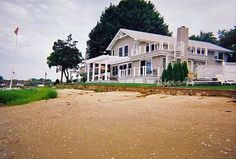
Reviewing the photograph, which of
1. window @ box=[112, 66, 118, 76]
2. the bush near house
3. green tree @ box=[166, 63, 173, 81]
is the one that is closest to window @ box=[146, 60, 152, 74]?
window @ box=[112, 66, 118, 76]

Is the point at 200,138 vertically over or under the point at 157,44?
under

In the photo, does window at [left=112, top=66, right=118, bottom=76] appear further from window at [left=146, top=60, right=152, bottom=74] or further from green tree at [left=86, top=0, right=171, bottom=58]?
green tree at [left=86, top=0, right=171, bottom=58]

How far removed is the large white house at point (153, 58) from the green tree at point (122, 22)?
293 inches

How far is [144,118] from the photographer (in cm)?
596

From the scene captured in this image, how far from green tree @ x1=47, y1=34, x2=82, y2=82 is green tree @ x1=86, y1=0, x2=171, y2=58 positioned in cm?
428

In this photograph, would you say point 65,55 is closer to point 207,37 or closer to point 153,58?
point 153,58

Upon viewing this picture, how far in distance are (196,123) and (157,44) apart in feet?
71.9

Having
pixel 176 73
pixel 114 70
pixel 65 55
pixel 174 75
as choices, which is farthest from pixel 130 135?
pixel 65 55

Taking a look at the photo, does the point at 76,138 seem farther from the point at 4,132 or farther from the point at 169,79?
the point at 169,79

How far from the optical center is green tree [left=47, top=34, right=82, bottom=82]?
121 ft

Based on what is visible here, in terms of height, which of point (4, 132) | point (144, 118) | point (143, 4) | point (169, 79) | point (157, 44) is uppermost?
point (143, 4)

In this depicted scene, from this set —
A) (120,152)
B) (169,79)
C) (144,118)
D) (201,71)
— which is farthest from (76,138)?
(201,71)

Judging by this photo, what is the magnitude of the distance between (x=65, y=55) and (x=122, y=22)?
1285cm

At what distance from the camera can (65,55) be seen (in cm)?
3697
